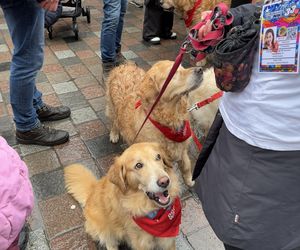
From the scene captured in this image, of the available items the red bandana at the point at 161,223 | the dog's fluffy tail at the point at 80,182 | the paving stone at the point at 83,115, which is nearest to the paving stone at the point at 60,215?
the dog's fluffy tail at the point at 80,182

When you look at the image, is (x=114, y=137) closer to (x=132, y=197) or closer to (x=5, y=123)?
(x=5, y=123)

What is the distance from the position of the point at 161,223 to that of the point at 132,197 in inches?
10.6

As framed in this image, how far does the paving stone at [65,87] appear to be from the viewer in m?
4.75

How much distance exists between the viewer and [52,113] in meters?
4.10

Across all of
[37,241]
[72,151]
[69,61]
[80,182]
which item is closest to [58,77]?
[69,61]

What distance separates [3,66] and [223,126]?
4800mm

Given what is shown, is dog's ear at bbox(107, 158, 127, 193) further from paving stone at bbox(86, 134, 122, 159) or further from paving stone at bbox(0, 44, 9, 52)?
paving stone at bbox(0, 44, 9, 52)

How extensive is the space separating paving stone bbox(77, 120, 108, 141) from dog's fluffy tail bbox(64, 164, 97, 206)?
918 mm

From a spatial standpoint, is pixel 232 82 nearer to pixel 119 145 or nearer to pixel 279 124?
pixel 279 124

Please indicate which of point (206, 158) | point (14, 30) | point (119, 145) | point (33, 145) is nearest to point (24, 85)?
point (14, 30)

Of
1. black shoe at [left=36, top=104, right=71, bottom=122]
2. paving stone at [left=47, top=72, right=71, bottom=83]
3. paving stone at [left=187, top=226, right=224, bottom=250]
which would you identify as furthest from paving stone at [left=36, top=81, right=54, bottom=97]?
paving stone at [left=187, top=226, right=224, bottom=250]

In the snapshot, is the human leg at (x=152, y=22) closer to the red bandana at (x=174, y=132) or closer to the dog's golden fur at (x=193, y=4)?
the dog's golden fur at (x=193, y=4)

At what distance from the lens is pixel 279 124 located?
129 centimetres

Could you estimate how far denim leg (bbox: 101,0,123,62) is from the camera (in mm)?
4465
